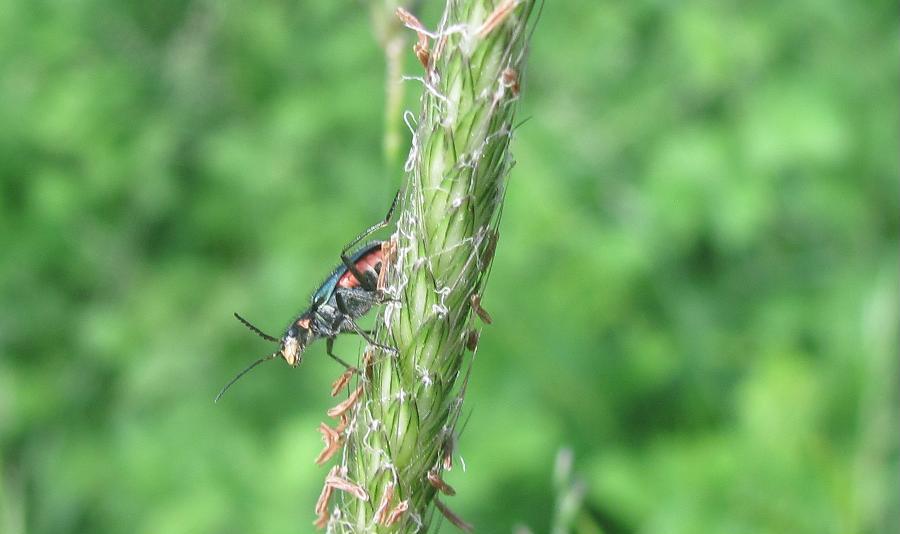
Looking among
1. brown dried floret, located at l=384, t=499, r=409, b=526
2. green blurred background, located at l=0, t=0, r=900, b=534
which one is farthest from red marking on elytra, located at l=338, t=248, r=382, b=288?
green blurred background, located at l=0, t=0, r=900, b=534

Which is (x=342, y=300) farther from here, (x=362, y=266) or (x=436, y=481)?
(x=436, y=481)

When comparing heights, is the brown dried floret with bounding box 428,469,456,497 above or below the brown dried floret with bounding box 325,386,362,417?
below

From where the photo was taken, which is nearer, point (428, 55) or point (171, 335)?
point (428, 55)

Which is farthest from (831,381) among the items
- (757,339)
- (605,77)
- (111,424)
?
(111,424)

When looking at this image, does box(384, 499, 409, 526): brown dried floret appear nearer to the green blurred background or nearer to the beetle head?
the beetle head

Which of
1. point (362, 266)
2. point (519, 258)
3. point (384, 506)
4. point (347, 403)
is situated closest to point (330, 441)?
point (347, 403)

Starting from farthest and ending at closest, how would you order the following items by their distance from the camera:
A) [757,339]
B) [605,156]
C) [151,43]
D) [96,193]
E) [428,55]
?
1. [151,43]
2. [96,193]
3. [605,156]
4. [757,339]
5. [428,55]

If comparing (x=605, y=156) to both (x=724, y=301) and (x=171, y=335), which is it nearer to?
(x=724, y=301)
